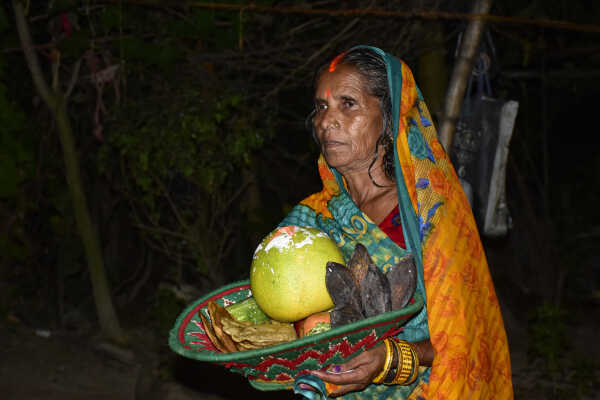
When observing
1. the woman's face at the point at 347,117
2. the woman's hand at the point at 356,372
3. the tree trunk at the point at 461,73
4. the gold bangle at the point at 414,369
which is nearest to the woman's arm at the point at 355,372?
the woman's hand at the point at 356,372

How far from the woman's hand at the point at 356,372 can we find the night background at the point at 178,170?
2096mm

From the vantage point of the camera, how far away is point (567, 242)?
7766 millimetres

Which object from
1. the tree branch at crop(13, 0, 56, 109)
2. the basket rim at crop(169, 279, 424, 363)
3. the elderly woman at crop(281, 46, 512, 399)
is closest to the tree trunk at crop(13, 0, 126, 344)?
the tree branch at crop(13, 0, 56, 109)

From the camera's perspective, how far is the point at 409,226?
168cm

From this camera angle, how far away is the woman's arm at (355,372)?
149 centimetres

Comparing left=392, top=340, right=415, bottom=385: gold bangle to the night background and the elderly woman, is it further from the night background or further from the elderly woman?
the night background

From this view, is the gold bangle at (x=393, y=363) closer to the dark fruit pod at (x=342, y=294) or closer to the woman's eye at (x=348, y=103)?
the dark fruit pod at (x=342, y=294)

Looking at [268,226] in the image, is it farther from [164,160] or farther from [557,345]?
[557,345]

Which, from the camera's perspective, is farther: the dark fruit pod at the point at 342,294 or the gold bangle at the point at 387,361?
the gold bangle at the point at 387,361

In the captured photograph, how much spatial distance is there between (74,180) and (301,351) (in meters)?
4.80

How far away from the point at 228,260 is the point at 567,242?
454 cm

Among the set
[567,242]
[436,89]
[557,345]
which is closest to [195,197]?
[436,89]

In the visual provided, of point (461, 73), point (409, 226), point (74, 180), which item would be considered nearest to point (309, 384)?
point (409, 226)

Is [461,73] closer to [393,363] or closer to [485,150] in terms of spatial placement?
[485,150]
